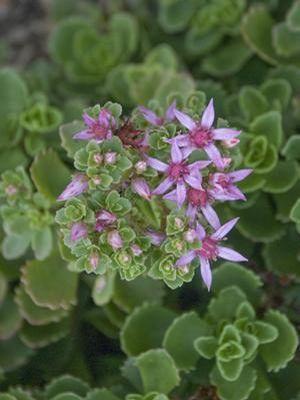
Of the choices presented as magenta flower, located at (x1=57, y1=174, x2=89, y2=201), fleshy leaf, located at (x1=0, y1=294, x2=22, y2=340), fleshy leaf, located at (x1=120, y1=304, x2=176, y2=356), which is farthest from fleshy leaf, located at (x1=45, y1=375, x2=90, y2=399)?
magenta flower, located at (x1=57, y1=174, x2=89, y2=201)

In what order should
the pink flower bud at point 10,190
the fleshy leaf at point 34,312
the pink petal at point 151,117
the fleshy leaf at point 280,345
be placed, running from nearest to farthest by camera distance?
the pink petal at point 151,117 < the fleshy leaf at point 280,345 < the pink flower bud at point 10,190 < the fleshy leaf at point 34,312

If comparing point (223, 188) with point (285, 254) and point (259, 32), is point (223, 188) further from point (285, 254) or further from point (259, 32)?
point (259, 32)

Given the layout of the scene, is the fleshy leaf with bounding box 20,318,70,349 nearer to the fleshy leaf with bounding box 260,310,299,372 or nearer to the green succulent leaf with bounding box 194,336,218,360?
the green succulent leaf with bounding box 194,336,218,360

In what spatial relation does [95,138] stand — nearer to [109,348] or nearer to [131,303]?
[131,303]

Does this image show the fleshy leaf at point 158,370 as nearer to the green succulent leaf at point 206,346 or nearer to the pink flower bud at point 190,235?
the green succulent leaf at point 206,346

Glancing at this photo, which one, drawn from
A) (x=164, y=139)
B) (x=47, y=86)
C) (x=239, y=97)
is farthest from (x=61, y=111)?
(x=164, y=139)

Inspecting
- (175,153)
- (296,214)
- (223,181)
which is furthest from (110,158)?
(296,214)

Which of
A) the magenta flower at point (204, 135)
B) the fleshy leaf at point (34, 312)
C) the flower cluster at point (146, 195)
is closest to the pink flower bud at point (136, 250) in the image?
the flower cluster at point (146, 195)
